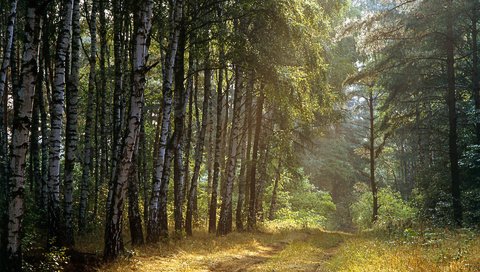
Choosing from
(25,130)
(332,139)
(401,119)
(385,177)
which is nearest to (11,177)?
(25,130)


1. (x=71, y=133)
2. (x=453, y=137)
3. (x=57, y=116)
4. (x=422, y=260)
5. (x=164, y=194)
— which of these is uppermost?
(x=453, y=137)

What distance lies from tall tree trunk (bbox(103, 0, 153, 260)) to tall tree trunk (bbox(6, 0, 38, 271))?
8.14 ft

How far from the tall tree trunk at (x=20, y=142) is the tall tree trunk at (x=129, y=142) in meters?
2.48

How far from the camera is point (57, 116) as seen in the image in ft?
33.1

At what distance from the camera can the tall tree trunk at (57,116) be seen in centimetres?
985

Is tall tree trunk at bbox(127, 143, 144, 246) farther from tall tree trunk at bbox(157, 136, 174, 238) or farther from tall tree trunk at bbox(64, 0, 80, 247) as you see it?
tall tree trunk at bbox(64, 0, 80, 247)

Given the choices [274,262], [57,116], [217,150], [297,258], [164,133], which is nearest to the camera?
[57,116]

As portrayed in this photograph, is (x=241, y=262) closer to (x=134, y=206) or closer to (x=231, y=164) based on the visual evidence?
(x=134, y=206)

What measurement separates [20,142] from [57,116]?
9.80 feet

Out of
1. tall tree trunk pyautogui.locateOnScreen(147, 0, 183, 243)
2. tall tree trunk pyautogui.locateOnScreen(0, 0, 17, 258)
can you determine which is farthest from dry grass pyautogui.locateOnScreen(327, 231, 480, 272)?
tall tree trunk pyautogui.locateOnScreen(0, 0, 17, 258)

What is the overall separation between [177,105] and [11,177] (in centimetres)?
769

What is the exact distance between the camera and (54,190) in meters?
10.6

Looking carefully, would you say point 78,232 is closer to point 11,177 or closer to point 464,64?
point 11,177

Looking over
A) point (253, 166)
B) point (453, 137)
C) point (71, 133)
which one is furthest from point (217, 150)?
point (453, 137)
